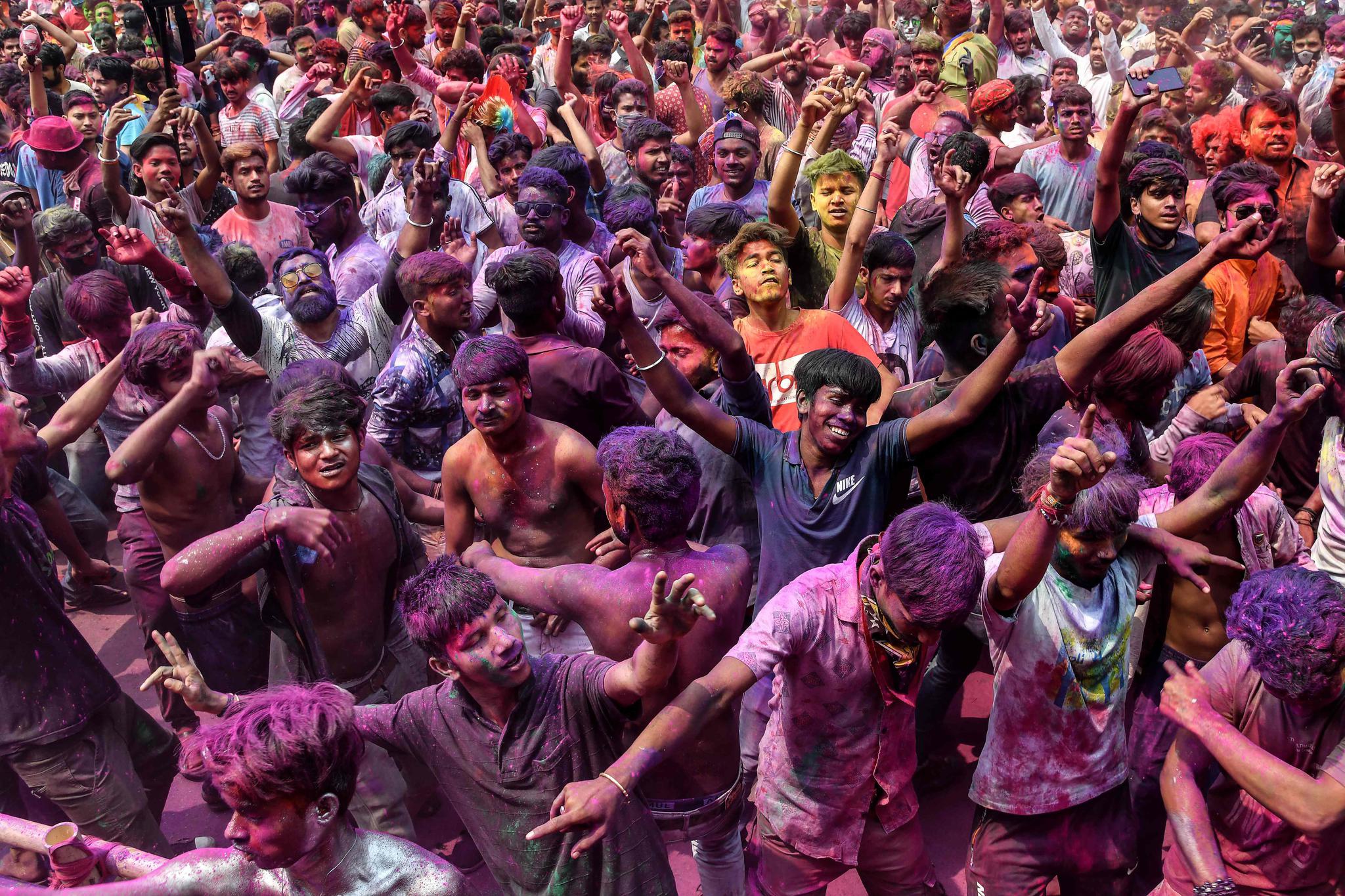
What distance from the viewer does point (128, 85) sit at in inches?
424

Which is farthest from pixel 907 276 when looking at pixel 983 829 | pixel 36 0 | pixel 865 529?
pixel 36 0

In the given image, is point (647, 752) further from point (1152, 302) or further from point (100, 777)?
point (100, 777)

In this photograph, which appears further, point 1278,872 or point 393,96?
point 393,96

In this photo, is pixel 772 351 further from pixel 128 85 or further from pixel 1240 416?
pixel 128 85

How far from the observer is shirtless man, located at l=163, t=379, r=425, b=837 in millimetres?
3703

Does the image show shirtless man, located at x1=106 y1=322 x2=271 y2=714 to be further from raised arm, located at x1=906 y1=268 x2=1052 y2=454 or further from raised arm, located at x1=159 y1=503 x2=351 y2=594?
raised arm, located at x1=906 y1=268 x2=1052 y2=454

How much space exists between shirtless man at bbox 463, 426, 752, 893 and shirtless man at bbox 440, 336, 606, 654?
623 mm

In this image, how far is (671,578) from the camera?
11.1 ft

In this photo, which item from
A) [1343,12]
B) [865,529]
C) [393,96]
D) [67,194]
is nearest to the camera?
[865,529]

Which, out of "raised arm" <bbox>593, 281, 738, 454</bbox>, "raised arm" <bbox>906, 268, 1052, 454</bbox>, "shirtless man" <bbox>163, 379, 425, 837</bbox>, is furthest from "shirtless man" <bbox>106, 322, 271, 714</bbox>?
"raised arm" <bbox>906, 268, 1052, 454</bbox>

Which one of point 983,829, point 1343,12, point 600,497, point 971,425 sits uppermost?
point 971,425

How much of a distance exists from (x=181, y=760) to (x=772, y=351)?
2946 millimetres

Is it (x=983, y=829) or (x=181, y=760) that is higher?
(x=181, y=760)

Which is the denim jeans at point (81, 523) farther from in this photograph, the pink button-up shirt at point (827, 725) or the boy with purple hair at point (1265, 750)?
the boy with purple hair at point (1265, 750)
